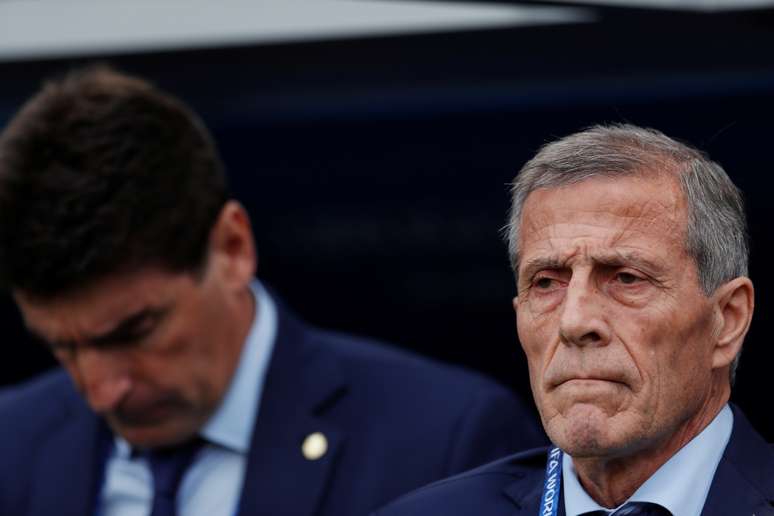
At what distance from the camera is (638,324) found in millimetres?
2117

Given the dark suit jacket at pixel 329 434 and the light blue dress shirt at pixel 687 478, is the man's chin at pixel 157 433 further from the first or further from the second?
the light blue dress shirt at pixel 687 478

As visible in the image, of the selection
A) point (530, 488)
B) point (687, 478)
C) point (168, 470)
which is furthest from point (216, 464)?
point (687, 478)

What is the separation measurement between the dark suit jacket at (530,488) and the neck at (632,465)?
57mm

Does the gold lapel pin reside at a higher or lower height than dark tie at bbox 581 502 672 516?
lower

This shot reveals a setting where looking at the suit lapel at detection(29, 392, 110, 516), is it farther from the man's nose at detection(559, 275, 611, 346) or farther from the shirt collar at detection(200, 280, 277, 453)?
the man's nose at detection(559, 275, 611, 346)

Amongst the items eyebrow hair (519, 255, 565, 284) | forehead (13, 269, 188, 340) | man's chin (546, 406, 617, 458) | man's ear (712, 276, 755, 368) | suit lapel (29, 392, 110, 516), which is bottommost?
suit lapel (29, 392, 110, 516)

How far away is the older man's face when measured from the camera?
211 cm

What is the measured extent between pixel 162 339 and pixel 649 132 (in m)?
1.37

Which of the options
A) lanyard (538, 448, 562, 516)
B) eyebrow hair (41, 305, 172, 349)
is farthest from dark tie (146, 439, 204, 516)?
lanyard (538, 448, 562, 516)

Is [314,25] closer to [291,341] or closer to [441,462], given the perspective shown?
[291,341]

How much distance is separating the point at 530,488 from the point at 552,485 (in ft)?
0.34

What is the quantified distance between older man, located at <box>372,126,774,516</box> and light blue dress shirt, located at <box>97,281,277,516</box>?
118 cm

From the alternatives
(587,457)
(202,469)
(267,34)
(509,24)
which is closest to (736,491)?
(587,457)

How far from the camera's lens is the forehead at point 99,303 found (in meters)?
3.17
